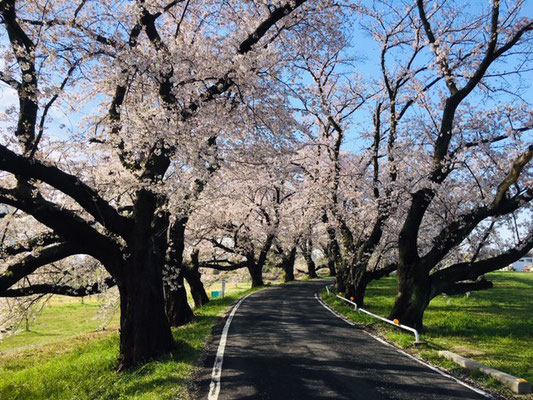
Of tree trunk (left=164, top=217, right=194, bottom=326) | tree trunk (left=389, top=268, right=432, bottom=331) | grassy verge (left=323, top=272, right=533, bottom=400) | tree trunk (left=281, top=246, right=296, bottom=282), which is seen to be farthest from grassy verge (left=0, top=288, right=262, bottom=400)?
tree trunk (left=281, top=246, right=296, bottom=282)

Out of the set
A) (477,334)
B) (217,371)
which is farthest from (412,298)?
(217,371)

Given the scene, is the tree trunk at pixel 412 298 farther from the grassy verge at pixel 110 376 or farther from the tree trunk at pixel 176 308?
the tree trunk at pixel 176 308

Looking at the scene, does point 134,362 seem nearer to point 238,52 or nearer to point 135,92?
point 135,92

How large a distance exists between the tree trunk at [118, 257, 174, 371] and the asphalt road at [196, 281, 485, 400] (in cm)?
139

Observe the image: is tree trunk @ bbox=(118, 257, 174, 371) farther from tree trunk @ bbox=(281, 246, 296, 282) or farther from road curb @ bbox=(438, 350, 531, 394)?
tree trunk @ bbox=(281, 246, 296, 282)

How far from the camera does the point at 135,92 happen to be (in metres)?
11.2

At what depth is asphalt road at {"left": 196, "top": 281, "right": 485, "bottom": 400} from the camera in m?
6.60

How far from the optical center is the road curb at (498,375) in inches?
261

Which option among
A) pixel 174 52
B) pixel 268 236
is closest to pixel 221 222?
pixel 268 236

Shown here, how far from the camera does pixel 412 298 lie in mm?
12898

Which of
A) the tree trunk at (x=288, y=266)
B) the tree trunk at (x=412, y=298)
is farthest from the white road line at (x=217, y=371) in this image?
the tree trunk at (x=288, y=266)

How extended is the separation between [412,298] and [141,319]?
8.26 meters

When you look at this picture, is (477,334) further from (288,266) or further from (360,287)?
(288,266)

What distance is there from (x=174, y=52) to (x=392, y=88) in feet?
37.6
